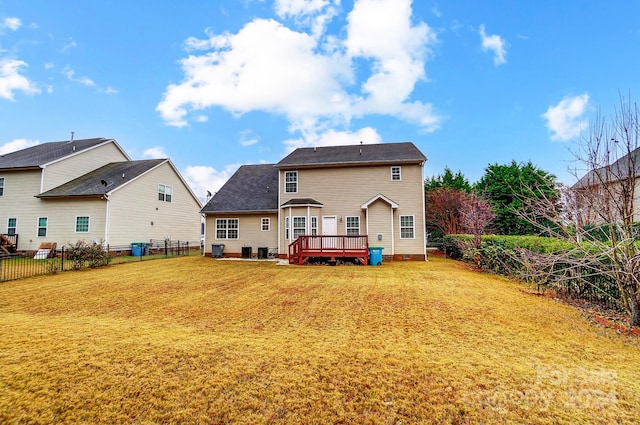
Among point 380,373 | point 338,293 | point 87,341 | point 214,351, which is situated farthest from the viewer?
point 338,293

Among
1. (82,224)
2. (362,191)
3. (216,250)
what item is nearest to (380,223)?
(362,191)

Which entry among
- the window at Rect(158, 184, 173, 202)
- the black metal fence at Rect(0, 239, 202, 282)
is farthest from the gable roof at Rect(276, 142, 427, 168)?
the window at Rect(158, 184, 173, 202)

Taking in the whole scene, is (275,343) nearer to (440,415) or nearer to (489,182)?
(440,415)

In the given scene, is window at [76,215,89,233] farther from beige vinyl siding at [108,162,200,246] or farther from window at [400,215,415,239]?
window at [400,215,415,239]

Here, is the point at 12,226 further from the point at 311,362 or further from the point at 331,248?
the point at 311,362

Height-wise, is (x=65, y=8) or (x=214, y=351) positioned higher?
(x=65, y=8)

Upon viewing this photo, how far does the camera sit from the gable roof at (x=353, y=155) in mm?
17203

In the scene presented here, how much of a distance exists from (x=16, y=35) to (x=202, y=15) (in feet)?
35.6

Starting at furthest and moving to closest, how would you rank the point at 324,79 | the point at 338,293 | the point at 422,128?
the point at 422,128, the point at 324,79, the point at 338,293

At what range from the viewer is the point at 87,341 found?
4.52m

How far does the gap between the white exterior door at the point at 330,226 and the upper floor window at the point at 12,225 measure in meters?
21.0

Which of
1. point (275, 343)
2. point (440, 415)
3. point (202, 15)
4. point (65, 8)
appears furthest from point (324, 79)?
point (440, 415)

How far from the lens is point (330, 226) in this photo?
17.6 m

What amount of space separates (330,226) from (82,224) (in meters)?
16.2
